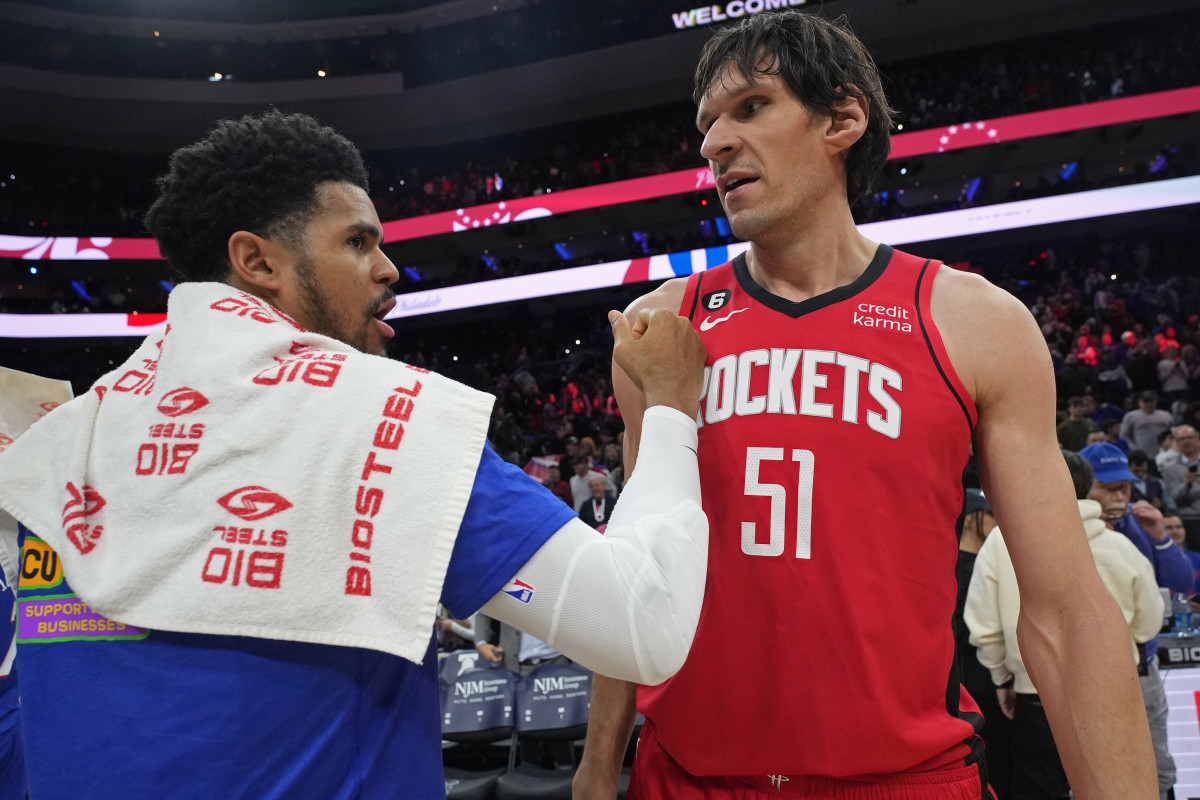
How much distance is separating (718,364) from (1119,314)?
1247 centimetres

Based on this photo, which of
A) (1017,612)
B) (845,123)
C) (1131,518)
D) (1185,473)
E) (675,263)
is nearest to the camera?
(845,123)

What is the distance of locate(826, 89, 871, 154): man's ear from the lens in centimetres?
163

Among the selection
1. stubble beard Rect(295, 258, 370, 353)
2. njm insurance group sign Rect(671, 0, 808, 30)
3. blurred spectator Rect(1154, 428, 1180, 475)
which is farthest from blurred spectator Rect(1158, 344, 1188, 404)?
stubble beard Rect(295, 258, 370, 353)

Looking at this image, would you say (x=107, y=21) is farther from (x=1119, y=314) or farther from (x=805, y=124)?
(x=805, y=124)

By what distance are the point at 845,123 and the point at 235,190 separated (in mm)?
1087

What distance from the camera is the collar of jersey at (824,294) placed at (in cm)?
152

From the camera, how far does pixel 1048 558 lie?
1.37 metres

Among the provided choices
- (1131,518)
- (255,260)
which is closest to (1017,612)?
(1131,518)

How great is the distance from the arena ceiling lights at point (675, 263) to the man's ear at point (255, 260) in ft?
32.0

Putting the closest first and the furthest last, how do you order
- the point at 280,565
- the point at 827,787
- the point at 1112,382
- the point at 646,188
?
the point at 280,565 → the point at 827,787 → the point at 1112,382 → the point at 646,188

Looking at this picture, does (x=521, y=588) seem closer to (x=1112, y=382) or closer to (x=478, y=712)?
(x=478, y=712)

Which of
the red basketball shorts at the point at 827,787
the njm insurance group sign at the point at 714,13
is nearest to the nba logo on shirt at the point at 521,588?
the red basketball shorts at the point at 827,787

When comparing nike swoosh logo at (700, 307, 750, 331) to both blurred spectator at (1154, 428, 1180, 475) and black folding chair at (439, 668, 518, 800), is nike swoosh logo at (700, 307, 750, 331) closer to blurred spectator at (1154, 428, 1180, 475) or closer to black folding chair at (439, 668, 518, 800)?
black folding chair at (439, 668, 518, 800)

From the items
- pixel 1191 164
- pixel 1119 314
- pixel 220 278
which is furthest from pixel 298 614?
pixel 1191 164
